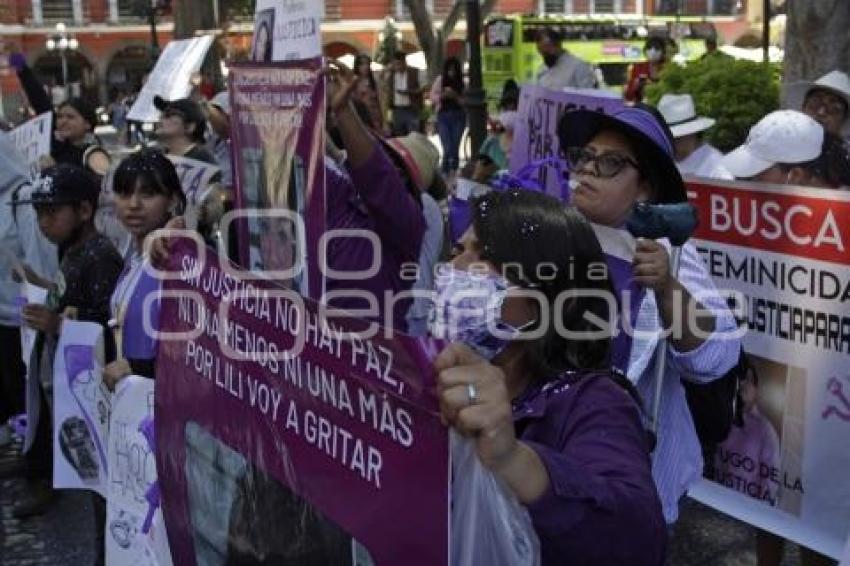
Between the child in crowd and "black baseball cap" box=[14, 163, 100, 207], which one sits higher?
"black baseball cap" box=[14, 163, 100, 207]

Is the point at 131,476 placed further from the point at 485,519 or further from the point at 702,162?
the point at 702,162

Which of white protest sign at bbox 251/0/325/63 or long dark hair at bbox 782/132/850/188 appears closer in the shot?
white protest sign at bbox 251/0/325/63

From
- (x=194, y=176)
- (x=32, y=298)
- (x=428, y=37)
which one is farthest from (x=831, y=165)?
(x=428, y=37)

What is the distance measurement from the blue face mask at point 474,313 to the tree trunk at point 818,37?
5.67 meters

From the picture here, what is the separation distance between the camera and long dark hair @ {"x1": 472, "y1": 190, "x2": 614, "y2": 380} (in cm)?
180

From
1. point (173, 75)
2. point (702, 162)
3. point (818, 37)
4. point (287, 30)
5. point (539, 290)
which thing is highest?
point (287, 30)

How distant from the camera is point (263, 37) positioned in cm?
351

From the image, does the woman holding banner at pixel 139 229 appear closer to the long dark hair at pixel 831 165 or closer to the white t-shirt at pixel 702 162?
the long dark hair at pixel 831 165

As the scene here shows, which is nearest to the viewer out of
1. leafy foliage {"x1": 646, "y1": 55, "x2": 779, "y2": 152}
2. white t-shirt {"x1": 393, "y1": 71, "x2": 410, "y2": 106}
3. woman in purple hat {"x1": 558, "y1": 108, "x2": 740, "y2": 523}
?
woman in purple hat {"x1": 558, "y1": 108, "x2": 740, "y2": 523}

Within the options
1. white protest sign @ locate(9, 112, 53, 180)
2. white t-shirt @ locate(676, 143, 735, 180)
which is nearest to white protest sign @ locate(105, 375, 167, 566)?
white t-shirt @ locate(676, 143, 735, 180)

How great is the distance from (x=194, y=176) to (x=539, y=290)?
3.32m

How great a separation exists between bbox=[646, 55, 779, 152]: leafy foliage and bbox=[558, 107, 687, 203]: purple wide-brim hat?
5928mm

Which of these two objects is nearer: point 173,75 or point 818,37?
point 173,75

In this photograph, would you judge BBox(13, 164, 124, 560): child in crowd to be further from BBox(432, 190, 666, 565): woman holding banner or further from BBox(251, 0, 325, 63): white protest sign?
BBox(432, 190, 666, 565): woman holding banner
